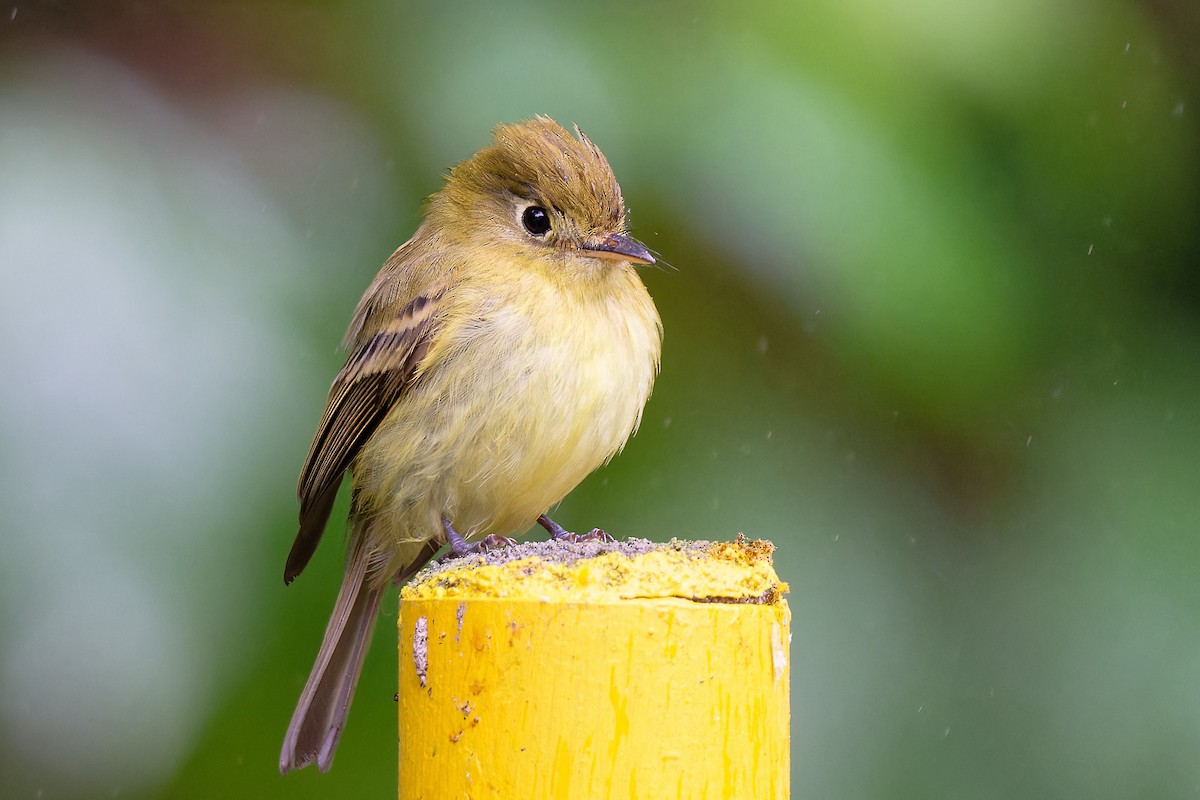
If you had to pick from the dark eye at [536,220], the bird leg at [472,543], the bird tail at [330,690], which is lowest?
the bird tail at [330,690]

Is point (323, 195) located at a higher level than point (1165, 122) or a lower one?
lower

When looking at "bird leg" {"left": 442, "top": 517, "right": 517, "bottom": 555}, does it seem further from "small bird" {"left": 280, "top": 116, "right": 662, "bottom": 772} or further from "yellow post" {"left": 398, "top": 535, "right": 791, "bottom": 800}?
"yellow post" {"left": 398, "top": 535, "right": 791, "bottom": 800}

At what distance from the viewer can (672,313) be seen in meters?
3.39

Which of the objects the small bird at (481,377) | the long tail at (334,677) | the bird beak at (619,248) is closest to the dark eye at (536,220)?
the small bird at (481,377)

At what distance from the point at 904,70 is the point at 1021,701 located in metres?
1.29

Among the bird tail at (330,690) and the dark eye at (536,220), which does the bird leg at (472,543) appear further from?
the dark eye at (536,220)

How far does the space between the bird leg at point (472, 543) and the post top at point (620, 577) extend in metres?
0.44

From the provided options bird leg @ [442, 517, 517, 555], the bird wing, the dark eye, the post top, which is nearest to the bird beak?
the dark eye

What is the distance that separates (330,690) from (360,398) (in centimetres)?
65

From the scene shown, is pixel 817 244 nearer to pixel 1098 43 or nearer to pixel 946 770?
pixel 1098 43

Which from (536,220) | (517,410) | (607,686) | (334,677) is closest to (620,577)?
(607,686)

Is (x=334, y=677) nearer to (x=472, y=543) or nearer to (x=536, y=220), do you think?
(x=472, y=543)

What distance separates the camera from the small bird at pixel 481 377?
2.99m

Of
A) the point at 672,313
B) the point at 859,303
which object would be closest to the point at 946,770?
the point at 859,303
